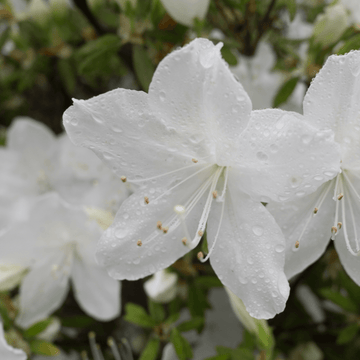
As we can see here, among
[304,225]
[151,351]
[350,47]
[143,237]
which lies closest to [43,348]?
[151,351]

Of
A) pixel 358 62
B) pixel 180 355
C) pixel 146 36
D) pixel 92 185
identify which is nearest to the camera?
pixel 358 62

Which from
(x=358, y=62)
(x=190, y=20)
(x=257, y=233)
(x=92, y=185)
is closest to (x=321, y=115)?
(x=358, y=62)

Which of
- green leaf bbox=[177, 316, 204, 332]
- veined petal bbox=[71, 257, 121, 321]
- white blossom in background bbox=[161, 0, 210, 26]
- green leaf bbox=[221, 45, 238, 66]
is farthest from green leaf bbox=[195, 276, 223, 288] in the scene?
white blossom in background bbox=[161, 0, 210, 26]

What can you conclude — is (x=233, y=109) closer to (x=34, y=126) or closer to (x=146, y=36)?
(x=146, y=36)

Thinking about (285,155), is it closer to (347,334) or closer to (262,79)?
(347,334)

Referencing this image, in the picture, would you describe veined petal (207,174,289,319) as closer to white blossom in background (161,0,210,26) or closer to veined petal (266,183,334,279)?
veined petal (266,183,334,279)

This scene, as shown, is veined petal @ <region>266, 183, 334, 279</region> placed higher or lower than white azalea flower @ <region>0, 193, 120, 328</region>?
higher

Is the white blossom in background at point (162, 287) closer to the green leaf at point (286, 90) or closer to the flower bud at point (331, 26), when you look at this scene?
the green leaf at point (286, 90)
